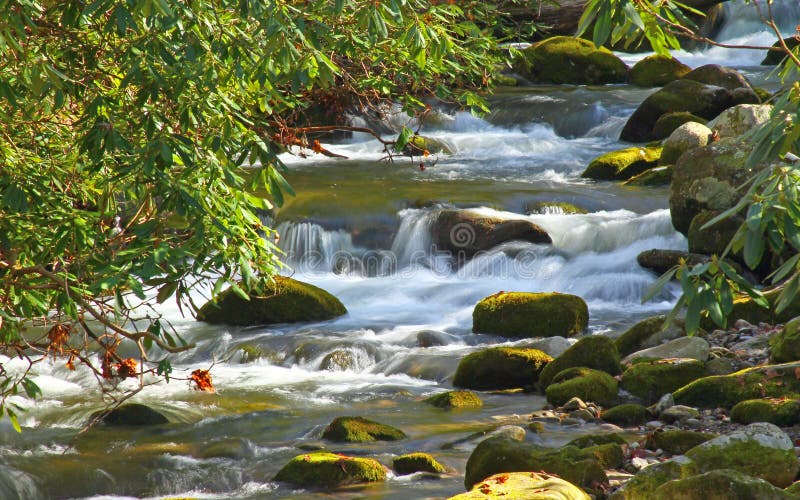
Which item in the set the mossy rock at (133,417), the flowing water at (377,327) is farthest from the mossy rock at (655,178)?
the mossy rock at (133,417)

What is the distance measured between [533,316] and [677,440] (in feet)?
13.2

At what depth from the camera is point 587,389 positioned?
299 inches

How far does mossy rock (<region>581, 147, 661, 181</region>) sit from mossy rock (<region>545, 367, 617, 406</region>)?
8588 millimetres

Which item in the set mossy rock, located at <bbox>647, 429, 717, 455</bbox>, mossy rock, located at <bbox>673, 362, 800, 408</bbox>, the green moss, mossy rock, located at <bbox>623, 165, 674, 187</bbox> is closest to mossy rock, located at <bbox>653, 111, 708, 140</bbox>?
mossy rock, located at <bbox>623, 165, 674, 187</bbox>

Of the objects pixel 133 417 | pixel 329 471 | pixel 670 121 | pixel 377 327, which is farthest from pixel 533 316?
pixel 670 121

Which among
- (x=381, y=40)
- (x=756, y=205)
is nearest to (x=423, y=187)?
(x=381, y=40)

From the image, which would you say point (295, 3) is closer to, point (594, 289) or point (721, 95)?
point (594, 289)

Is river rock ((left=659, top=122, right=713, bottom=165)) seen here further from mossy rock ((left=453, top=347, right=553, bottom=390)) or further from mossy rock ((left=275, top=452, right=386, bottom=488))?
mossy rock ((left=275, top=452, right=386, bottom=488))

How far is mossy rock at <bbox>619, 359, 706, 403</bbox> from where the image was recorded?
7.59m

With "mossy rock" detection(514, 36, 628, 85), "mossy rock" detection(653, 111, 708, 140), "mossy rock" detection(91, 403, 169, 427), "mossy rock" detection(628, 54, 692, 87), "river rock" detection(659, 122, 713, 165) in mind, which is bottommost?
"mossy rock" detection(91, 403, 169, 427)

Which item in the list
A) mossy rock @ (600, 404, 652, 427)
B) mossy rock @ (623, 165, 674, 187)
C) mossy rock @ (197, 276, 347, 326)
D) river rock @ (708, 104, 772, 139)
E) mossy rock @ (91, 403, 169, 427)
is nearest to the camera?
mossy rock @ (600, 404, 652, 427)

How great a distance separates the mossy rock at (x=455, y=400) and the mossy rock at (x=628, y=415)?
4.05 feet

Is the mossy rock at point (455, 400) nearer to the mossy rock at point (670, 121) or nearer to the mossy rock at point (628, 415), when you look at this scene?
the mossy rock at point (628, 415)

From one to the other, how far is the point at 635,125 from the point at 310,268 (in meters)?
8.25
